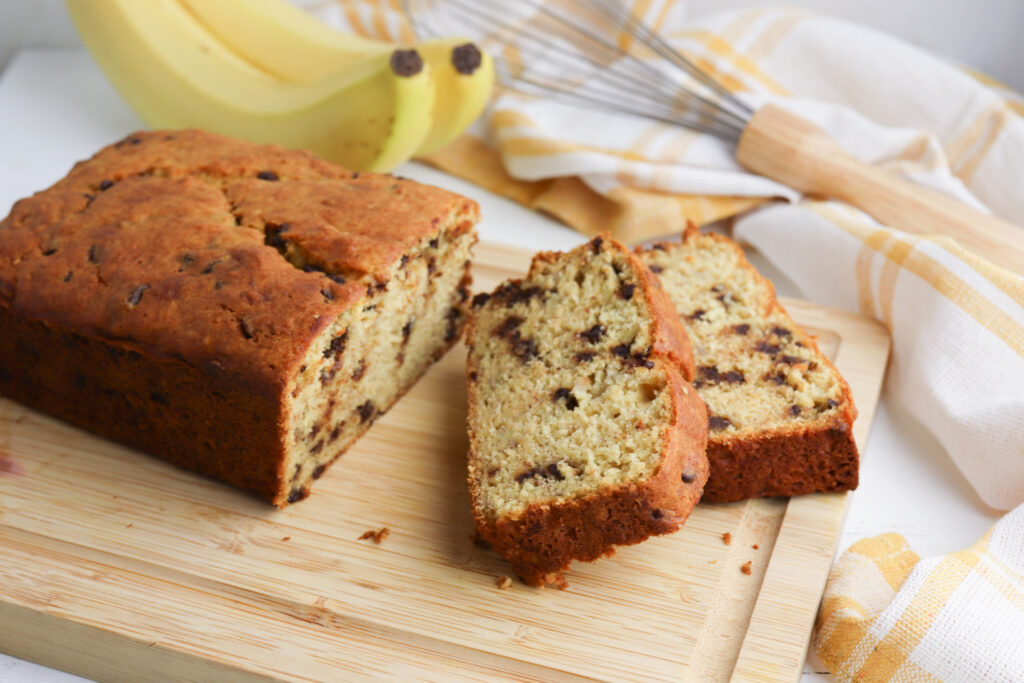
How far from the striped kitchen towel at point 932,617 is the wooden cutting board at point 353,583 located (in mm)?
85

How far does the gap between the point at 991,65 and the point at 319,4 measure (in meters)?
2.90

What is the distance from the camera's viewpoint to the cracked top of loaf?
2426 mm

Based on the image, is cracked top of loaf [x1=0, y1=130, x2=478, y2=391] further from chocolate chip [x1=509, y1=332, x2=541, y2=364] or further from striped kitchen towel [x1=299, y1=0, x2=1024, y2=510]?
striped kitchen towel [x1=299, y1=0, x2=1024, y2=510]

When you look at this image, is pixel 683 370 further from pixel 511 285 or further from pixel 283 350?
pixel 283 350

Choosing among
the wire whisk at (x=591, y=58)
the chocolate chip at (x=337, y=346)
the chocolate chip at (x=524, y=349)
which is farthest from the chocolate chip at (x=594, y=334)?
the wire whisk at (x=591, y=58)

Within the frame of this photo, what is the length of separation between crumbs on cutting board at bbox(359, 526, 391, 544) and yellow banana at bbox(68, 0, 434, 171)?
57.1 inches

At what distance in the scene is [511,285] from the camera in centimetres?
288

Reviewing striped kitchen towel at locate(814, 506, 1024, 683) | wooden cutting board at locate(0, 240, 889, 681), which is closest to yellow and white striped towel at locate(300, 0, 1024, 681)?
striped kitchen towel at locate(814, 506, 1024, 683)

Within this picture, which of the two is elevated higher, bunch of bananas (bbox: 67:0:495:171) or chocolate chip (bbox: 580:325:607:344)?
chocolate chip (bbox: 580:325:607:344)

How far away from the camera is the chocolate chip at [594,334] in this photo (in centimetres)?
258

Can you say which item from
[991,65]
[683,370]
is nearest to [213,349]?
[683,370]

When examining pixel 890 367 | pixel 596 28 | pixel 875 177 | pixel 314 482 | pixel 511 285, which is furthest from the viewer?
pixel 596 28

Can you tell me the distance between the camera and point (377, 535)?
2.50 m

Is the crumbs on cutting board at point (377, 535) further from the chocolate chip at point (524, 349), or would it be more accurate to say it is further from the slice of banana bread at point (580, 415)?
the chocolate chip at point (524, 349)
